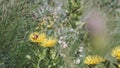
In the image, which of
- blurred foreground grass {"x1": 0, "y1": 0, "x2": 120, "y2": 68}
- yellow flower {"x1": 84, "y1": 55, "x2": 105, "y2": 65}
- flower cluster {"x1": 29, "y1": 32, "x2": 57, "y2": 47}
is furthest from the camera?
blurred foreground grass {"x1": 0, "y1": 0, "x2": 120, "y2": 68}

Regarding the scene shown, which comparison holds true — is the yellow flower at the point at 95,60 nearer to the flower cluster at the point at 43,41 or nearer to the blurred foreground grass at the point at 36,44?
the blurred foreground grass at the point at 36,44

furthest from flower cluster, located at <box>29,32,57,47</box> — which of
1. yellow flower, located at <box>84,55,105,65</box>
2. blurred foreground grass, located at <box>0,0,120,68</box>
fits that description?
yellow flower, located at <box>84,55,105,65</box>

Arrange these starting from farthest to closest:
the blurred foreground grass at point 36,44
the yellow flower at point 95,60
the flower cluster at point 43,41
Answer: the blurred foreground grass at point 36,44
the flower cluster at point 43,41
the yellow flower at point 95,60

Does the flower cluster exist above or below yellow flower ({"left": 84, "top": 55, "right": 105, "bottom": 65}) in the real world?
above

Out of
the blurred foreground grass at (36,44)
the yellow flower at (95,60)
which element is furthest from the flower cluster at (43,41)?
the yellow flower at (95,60)

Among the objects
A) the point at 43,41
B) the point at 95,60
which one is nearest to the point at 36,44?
the point at 43,41

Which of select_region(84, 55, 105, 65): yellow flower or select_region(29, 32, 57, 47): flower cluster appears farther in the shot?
select_region(29, 32, 57, 47): flower cluster

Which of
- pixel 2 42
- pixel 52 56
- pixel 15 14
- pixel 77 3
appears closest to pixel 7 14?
pixel 15 14

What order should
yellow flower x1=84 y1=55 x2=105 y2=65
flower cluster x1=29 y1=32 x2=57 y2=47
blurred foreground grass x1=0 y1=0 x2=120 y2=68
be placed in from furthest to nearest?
1. blurred foreground grass x1=0 y1=0 x2=120 y2=68
2. flower cluster x1=29 y1=32 x2=57 y2=47
3. yellow flower x1=84 y1=55 x2=105 y2=65

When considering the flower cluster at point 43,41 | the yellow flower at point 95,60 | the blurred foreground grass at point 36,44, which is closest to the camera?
the yellow flower at point 95,60

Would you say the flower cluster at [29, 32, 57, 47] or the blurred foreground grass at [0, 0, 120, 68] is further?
the blurred foreground grass at [0, 0, 120, 68]

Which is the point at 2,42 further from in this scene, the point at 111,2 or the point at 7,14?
the point at 111,2

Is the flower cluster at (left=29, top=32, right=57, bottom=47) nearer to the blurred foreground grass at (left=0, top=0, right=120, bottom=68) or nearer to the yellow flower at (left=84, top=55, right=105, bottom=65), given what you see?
the blurred foreground grass at (left=0, top=0, right=120, bottom=68)

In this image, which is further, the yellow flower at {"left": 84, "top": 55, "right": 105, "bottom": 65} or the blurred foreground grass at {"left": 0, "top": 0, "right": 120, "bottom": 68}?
the blurred foreground grass at {"left": 0, "top": 0, "right": 120, "bottom": 68}
